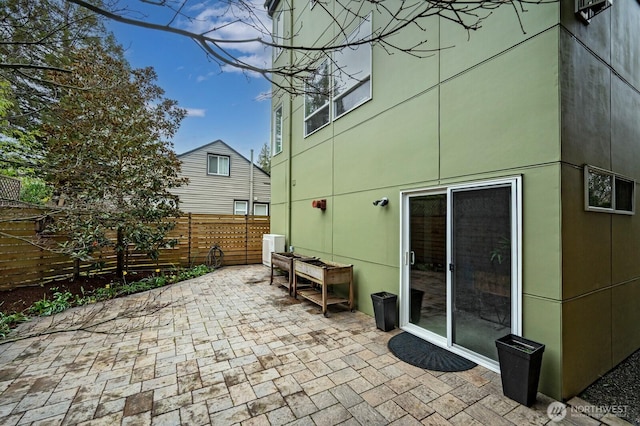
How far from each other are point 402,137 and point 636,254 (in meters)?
3.17

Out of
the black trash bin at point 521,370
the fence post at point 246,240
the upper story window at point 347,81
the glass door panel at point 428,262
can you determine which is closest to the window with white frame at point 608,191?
the glass door panel at point 428,262

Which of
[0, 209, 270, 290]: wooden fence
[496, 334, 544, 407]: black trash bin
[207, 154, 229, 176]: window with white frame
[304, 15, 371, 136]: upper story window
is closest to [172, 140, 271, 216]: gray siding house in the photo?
[207, 154, 229, 176]: window with white frame

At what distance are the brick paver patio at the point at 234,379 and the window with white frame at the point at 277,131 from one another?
5682 mm

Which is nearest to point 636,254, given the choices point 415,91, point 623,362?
point 623,362

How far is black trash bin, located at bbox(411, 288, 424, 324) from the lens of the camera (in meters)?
3.90

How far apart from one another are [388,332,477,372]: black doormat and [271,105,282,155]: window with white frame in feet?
21.4

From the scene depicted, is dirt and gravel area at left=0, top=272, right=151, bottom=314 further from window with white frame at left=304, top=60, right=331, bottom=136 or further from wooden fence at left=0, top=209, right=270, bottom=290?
window with white frame at left=304, top=60, right=331, bottom=136

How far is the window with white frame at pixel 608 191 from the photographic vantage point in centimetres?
277

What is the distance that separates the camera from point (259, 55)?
2.42 meters

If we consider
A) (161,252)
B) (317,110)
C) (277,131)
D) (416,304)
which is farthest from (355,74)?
(161,252)

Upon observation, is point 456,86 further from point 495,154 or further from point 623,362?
point 623,362

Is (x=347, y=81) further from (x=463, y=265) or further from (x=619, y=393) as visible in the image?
(x=619, y=393)

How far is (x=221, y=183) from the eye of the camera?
46.3 ft

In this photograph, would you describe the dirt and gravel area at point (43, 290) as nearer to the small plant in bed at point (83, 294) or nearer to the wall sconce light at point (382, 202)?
the small plant in bed at point (83, 294)
